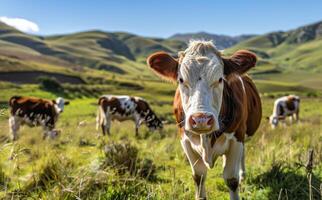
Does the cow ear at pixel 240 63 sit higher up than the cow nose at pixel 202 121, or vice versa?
the cow ear at pixel 240 63

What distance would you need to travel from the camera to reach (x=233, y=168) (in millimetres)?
4875

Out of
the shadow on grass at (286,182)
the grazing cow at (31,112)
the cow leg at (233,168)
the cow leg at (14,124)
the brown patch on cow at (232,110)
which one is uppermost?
the brown patch on cow at (232,110)

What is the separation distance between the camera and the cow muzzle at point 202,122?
3.63 meters

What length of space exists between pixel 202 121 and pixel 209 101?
1.19 ft

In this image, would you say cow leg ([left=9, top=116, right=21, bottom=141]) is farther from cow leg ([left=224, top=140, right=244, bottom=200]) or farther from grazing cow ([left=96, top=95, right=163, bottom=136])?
cow leg ([left=224, top=140, right=244, bottom=200])

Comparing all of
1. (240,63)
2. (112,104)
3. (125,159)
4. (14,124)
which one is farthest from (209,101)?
(112,104)

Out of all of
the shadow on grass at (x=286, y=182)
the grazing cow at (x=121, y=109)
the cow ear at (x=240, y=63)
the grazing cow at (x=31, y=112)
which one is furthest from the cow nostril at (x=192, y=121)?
the grazing cow at (x=121, y=109)

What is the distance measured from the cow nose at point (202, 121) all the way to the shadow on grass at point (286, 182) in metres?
2.15

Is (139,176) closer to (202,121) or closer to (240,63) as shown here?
(240,63)

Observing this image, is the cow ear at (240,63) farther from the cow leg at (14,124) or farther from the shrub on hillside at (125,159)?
the cow leg at (14,124)

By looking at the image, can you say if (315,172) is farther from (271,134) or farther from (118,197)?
(271,134)

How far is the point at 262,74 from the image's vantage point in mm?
196500

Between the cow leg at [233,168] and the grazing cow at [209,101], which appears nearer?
the grazing cow at [209,101]

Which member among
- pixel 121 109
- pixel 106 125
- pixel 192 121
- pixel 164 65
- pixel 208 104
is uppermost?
pixel 164 65
